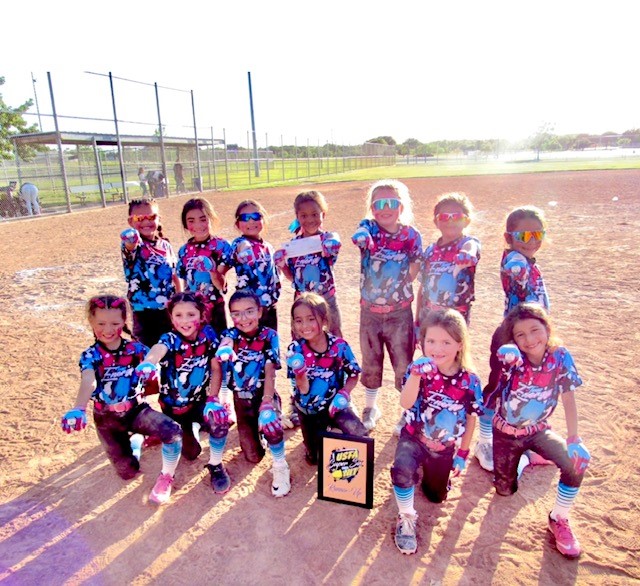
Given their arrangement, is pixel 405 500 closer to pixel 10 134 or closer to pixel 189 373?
pixel 189 373

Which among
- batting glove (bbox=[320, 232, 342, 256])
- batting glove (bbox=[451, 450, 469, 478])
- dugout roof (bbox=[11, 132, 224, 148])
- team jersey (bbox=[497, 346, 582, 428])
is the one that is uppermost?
dugout roof (bbox=[11, 132, 224, 148])

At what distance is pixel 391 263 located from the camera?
141 inches

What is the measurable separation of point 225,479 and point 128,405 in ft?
2.65

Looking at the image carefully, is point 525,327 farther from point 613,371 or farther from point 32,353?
point 32,353

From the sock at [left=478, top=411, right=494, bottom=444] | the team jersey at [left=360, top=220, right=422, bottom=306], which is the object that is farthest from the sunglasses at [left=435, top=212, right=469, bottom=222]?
the sock at [left=478, top=411, right=494, bottom=444]

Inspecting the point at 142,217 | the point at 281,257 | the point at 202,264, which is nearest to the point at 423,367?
the point at 281,257

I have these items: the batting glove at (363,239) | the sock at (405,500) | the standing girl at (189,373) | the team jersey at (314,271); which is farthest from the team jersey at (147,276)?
the sock at (405,500)

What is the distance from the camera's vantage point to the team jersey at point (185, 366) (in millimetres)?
3350

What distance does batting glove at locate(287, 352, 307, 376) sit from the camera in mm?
3036

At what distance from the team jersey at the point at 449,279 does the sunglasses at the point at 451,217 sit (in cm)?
15

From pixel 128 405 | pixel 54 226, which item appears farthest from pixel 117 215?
pixel 128 405

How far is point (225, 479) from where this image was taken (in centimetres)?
314

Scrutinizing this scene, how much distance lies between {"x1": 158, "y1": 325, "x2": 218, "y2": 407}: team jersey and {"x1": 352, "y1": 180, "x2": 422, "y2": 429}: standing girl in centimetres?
120

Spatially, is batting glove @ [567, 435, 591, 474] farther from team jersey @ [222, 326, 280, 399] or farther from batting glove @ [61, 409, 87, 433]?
batting glove @ [61, 409, 87, 433]
